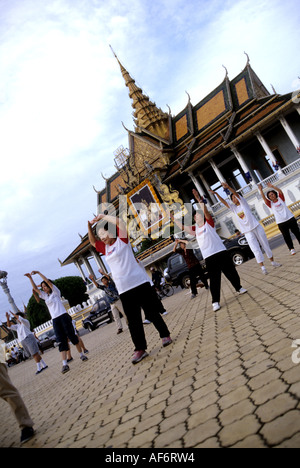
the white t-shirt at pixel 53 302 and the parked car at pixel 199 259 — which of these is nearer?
the white t-shirt at pixel 53 302

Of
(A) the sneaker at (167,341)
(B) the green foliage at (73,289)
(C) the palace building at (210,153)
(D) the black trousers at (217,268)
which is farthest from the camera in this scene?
(B) the green foliage at (73,289)

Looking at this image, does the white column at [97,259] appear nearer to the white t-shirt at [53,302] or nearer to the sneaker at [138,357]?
the white t-shirt at [53,302]

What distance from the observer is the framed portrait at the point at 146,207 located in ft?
105

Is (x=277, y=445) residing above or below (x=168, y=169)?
below

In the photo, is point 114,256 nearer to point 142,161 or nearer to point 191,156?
point 191,156

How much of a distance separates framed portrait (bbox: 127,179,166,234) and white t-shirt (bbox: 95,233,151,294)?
26166 mm

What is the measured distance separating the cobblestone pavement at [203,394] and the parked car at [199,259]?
877cm

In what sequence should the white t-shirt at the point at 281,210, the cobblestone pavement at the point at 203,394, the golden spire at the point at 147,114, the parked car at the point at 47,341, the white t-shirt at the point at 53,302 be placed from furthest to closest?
the golden spire at the point at 147,114 → the parked car at the point at 47,341 → the white t-shirt at the point at 281,210 → the white t-shirt at the point at 53,302 → the cobblestone pavement at the point at 203,394

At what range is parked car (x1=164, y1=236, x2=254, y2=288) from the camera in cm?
1491

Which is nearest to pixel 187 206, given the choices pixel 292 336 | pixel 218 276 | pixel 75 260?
pixel 75 260

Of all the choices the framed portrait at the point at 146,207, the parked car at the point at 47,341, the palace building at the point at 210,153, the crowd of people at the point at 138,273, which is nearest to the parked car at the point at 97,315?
the parked car at the point at 47,341

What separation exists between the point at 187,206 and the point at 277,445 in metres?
29.0

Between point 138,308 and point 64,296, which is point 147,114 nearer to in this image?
point 64,296
